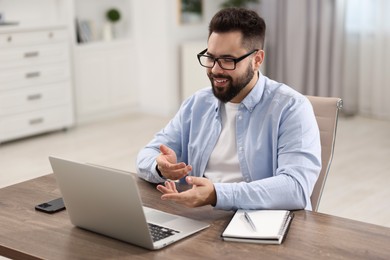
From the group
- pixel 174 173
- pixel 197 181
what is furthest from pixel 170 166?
pixel 197 181

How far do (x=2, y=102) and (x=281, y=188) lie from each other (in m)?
3.78

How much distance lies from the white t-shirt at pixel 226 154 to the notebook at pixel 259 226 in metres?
0.37

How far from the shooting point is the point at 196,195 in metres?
1.80

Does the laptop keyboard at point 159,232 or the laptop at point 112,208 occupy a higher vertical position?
the laptop at point 112,208

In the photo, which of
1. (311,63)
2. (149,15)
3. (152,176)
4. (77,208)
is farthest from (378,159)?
(77,208)

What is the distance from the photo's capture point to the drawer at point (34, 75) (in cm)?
523

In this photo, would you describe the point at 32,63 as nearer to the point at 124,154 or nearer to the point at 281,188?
the point at 124,154

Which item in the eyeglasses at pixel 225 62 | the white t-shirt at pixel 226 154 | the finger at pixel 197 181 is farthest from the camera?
the white t-shirt at pixel 226 154

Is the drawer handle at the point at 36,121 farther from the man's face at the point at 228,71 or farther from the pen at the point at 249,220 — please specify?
the pen at the point at 249,220

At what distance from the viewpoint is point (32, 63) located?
5371mm

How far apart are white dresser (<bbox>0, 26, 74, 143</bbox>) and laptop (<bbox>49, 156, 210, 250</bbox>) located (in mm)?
3652

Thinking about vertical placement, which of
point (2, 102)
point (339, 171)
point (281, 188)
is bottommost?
point (339, 171)

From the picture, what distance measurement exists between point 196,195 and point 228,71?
0.45 metres

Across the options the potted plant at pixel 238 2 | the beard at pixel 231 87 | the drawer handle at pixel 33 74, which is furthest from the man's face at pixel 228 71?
the potted plant at pixel 238 2
